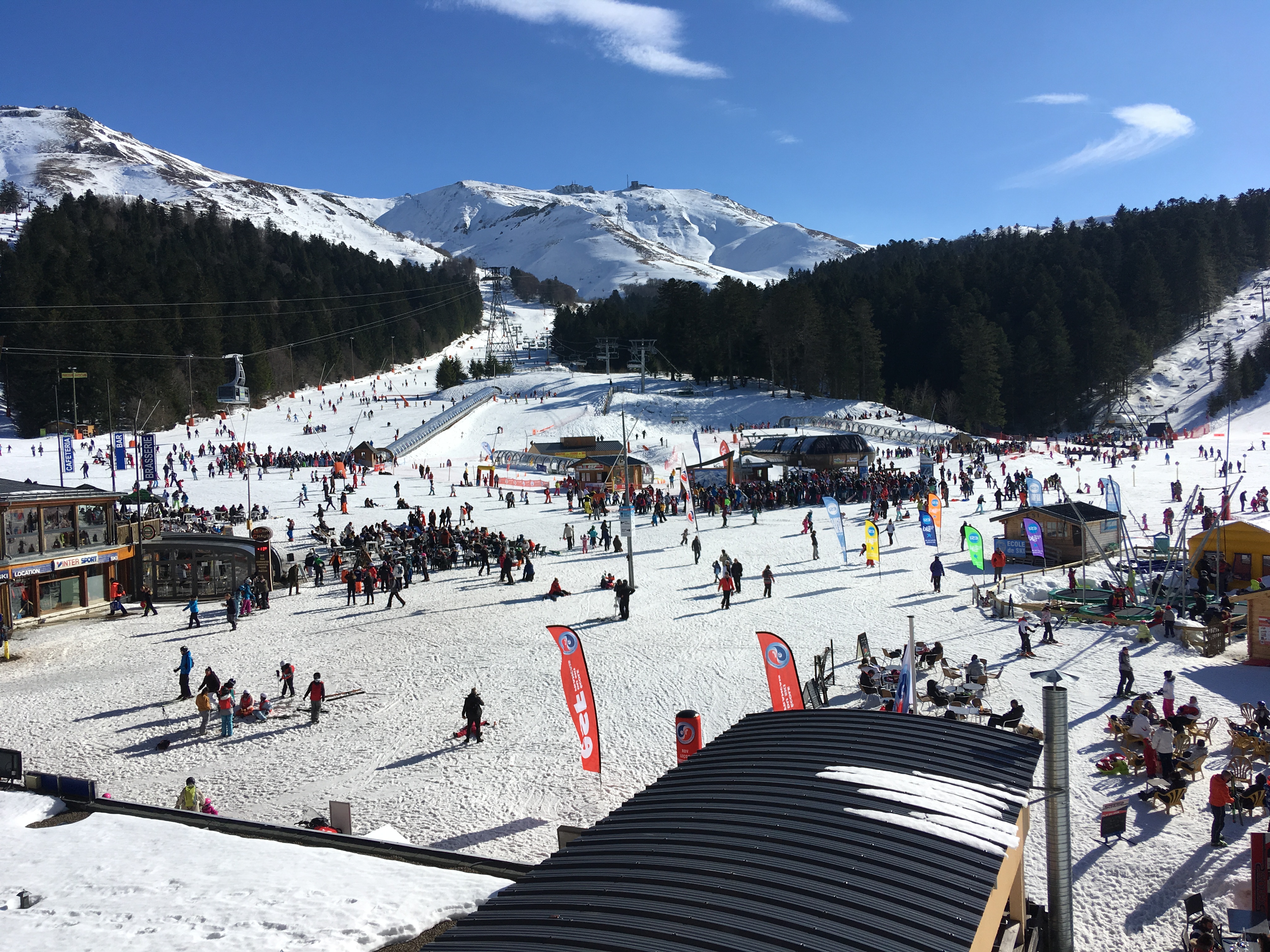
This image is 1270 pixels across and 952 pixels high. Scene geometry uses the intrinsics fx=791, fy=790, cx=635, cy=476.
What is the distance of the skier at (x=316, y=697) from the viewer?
11555 millimetres

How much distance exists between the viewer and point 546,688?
42.0 ft

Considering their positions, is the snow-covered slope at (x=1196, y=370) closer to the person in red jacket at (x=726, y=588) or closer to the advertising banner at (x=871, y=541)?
the advertising banner at (x=871, y=541)

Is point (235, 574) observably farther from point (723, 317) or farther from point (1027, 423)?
point (1027, 423)

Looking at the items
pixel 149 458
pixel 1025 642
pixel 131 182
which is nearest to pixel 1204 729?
pixel 1025 642

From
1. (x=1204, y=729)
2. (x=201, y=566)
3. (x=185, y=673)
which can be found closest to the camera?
(x=1204, y=729)

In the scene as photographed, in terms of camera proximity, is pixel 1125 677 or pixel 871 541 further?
pixel 871 541

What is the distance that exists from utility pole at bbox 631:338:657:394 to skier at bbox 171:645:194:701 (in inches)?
1871

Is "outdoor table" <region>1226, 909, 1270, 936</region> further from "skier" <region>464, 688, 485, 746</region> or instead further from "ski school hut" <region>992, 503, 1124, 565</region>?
"ski school hut" <region>992, 503, 1124, 565</region>

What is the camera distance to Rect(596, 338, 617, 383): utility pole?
70750mm

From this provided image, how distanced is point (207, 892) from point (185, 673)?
665 cm

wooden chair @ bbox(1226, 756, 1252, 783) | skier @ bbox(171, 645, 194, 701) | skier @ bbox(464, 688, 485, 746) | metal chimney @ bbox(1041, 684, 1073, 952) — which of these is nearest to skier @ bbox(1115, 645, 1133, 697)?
wooden chair @ bbox(1226, 756, 1252, 783)

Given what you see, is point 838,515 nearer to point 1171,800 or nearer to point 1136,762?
point 1136,762

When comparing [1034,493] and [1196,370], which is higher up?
[1196,370]

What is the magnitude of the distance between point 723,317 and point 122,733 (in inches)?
2512
